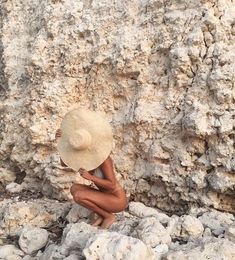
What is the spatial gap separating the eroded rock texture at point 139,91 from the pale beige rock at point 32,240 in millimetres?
766

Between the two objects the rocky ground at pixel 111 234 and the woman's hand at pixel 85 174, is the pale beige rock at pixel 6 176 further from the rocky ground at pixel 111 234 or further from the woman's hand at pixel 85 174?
the woman's hand at pixel 85 174

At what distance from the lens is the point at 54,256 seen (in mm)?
2908

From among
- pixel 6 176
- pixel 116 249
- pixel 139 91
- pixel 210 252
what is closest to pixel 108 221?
pixel 116 249

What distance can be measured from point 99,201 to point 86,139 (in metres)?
0.51

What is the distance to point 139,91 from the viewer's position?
13.0ft

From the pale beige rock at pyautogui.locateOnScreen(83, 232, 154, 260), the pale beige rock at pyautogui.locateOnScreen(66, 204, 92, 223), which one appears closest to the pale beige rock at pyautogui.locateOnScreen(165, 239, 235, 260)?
the pale beige rock at pyautogui.locateOnScreen(83, 232, 154, 260)

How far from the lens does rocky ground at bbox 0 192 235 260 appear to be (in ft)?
8.59

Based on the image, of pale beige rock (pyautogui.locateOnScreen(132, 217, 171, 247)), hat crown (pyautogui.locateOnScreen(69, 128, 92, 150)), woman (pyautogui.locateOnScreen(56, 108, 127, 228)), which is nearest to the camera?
pale beige rock (pyautogui.locateOnScreen(132, 217, 171, 247))

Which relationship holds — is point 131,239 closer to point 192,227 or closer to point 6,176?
point 192,227

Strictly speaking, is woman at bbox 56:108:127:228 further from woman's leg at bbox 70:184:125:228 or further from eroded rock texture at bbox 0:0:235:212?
eroded rock texture at bbox 0:0:235:212

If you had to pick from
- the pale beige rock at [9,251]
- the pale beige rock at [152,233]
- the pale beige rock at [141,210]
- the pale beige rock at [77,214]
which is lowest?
the pale beige rock at [9,251]

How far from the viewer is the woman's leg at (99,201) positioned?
3.32 metres

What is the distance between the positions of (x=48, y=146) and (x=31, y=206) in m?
0.66

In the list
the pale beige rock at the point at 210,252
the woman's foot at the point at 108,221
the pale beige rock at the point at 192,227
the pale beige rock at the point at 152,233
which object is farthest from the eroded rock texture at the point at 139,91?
the pale beige rock at the point at 210,252
